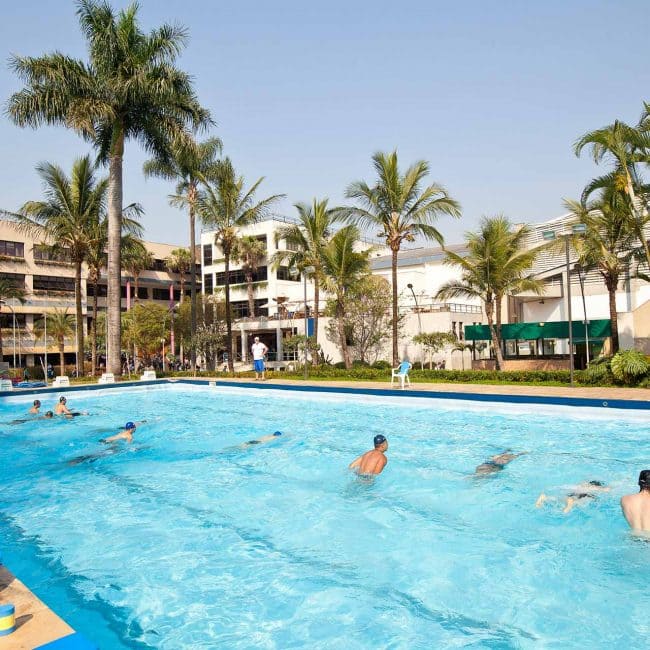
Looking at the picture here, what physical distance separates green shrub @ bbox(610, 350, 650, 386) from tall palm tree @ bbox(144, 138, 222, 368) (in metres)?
19.7

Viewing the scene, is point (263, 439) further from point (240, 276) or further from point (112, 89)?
point (240, 276)


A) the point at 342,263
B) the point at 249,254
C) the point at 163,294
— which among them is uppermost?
the point at 249,254

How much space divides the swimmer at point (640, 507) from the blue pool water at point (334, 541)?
7.0 inches

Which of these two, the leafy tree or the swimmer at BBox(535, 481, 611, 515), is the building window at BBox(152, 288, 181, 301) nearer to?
the leafy tree

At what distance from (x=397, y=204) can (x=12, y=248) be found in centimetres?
4150

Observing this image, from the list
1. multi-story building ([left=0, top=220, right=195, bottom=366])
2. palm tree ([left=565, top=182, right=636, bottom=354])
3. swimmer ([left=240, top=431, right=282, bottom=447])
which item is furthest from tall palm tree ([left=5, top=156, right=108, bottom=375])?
palm tree ([left=565, top=182, right=636, bottom=354])

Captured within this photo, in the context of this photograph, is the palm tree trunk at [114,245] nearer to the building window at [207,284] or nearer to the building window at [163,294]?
the building window at [207,284]

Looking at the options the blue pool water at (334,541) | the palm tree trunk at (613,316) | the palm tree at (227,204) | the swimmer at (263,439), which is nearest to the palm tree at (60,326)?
the palm tree at (227,204)

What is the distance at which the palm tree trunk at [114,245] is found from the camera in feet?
79.2

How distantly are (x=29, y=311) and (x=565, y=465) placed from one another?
50631 mm

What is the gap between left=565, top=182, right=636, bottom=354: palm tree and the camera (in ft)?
60.5

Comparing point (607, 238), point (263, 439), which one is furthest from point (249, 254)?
point (263, 439)

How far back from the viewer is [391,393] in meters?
18.2

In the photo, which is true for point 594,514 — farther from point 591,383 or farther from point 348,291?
point 348,291
